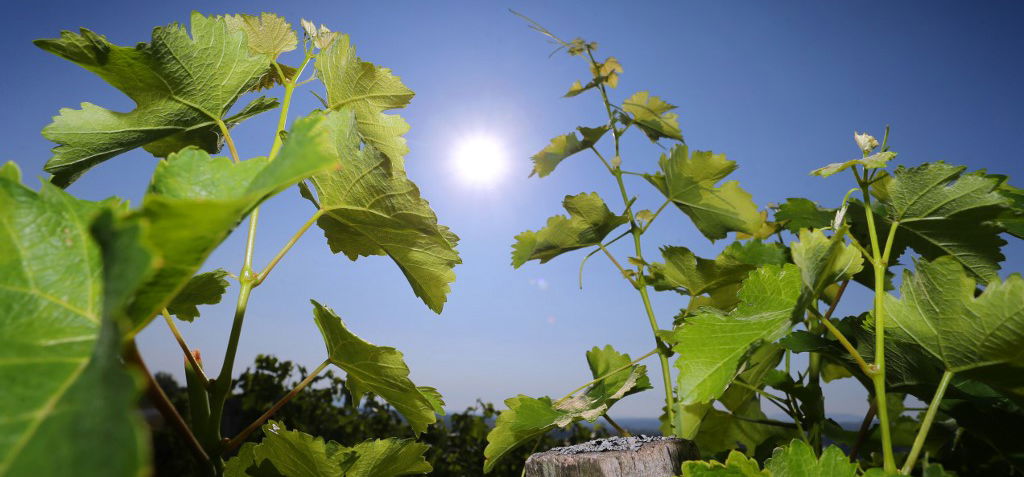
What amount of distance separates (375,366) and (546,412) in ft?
1.60

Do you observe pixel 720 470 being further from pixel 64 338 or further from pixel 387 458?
pixel 64 338

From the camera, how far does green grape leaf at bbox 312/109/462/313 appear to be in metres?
0.87

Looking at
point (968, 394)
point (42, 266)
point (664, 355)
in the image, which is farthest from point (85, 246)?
point (968, 394)

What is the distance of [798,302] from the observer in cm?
82

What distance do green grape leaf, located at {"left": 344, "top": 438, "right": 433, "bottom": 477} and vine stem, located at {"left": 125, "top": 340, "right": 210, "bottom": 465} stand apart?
46 centimetres

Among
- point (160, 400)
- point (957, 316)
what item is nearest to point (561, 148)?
point (957, 316)

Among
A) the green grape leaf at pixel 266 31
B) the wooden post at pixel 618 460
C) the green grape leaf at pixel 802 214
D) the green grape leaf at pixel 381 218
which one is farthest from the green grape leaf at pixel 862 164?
the green grape leaf at pixel 266 31

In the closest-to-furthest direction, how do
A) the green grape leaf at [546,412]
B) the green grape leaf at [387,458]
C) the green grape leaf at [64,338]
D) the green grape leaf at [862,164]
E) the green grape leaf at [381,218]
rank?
the green grape leaf at [64,338], the green grape leaf at [381,218], the green grape leaf at [862,164], the green grape leaf at [387,458], the green grape leaf at [546,412]

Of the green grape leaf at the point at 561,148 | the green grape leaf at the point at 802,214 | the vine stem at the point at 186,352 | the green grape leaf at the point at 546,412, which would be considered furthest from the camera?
the green grape leaf at the point at 561,148

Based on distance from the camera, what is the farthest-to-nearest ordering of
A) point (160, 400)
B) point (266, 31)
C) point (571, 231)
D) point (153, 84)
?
point (571, 231), point (266, 31), point (153, 84), point (160, 400)

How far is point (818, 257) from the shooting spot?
0.83 m

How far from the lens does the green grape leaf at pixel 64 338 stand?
303 mm

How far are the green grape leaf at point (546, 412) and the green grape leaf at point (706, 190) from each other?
0.52m

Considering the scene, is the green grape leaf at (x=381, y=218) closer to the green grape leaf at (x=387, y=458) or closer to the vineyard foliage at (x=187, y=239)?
the vineyard foliage at (x=187, y=239)
